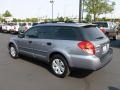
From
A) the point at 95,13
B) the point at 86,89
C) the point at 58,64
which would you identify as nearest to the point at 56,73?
the point at 58,64

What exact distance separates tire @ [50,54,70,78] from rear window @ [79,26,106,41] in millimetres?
952

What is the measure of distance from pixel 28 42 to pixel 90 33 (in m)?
2.63

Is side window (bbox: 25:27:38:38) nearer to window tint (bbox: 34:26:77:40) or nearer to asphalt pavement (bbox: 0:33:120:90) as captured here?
window tint (bbox: 34:26:77:40)

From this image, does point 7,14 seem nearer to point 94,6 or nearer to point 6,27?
point 94,6

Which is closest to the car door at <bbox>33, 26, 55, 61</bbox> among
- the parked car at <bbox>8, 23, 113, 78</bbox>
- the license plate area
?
the parked car at <bbox>8, 23, 113, 78</bbox>

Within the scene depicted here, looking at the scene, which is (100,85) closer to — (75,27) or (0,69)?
(75,27)

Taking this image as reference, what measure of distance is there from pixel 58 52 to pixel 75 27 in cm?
91

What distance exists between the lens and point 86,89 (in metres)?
5.56

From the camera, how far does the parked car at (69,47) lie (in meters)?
6.09

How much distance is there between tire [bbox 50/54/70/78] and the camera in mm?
6531

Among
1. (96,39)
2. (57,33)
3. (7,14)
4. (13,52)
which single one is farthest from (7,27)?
(7,14)

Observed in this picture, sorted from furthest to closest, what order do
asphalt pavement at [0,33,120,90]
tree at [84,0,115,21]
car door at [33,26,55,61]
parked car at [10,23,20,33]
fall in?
tree at [84,0,115,21], parked car at [10,23,20,33], car door at [33,26,55,61], asphalt pavement at [0,33,120,90]

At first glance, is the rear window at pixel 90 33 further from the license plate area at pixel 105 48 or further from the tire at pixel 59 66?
the tire at pixel 59 66

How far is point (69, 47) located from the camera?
6.32 m
